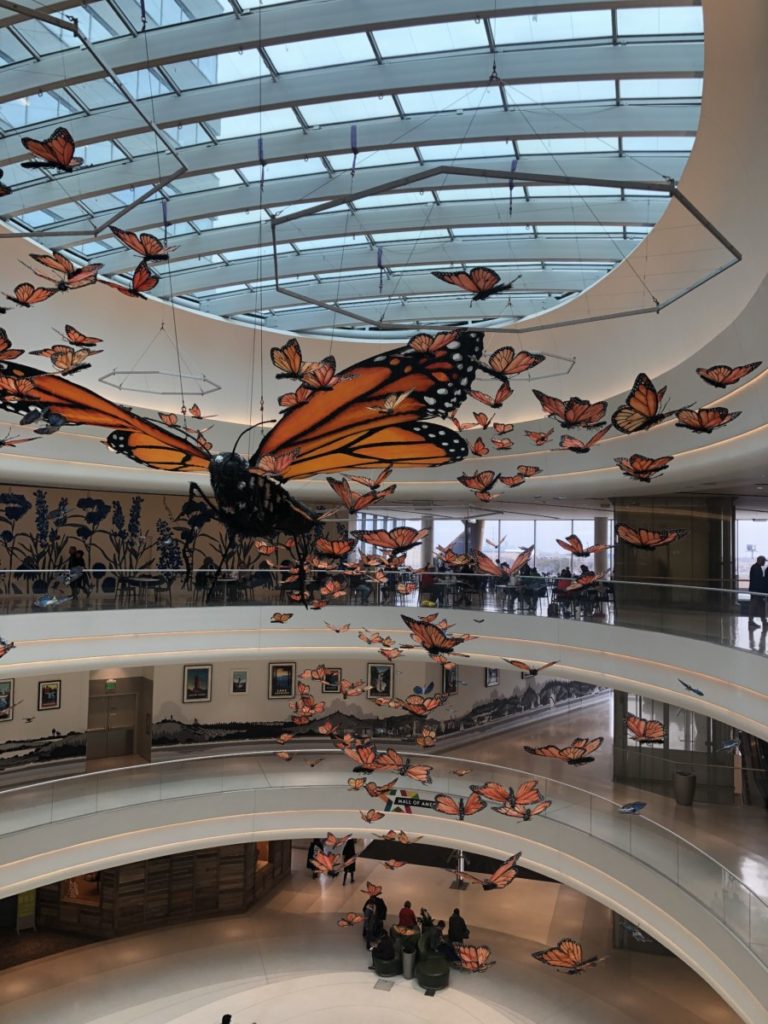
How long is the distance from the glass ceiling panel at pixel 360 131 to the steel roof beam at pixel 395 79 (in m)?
0.04

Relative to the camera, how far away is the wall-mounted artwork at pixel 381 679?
20.5m

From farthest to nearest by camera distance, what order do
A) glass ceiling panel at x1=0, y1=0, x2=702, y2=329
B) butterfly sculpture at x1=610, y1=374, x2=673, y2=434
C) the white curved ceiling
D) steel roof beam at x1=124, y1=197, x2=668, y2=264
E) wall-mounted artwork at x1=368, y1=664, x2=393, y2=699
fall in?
wall-mounted artwork at x1=368, y1=664, x2=393, y2=699, steel roof beam at x1=124, y1=197, x2=668, y2=264, the white curved ceiling, glass ceiling panel at x1=0, y1=0, x2=702, y2=329, butterfly sculpture at x1=610, y1=374, x2=673, y2=434

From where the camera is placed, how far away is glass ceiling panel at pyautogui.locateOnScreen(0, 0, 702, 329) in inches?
311

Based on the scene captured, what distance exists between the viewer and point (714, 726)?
1517cm

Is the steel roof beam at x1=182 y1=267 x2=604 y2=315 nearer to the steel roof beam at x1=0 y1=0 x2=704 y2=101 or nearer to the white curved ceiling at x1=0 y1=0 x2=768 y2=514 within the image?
the white curved ceiling at x1=0 y1=0 x2=768 y2=514

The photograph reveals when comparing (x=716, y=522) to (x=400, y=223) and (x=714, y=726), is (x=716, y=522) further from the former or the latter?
(x=400, y=223)

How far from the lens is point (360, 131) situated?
9.68m

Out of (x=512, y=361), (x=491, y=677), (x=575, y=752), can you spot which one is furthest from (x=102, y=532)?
(x=512, y=361)

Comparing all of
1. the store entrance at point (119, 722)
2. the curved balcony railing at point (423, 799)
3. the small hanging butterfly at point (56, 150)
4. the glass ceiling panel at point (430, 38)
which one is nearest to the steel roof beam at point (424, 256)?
the glass ceiling panel at point (430, 38)

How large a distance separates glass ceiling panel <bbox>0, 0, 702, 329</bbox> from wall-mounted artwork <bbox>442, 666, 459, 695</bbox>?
11554mm

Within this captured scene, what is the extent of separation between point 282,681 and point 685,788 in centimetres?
997

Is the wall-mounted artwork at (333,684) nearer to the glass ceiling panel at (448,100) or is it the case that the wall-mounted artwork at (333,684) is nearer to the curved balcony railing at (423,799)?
the curved balcony railing at (423,799)

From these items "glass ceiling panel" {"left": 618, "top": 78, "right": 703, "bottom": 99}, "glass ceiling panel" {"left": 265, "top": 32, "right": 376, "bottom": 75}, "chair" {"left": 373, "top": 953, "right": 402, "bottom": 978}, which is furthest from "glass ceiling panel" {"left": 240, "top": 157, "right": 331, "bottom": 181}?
"chair" {"left": 373, "top": 953, "right": 402, "bottom": 978}

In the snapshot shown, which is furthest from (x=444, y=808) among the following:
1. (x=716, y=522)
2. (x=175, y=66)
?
(x=175, y=66)
